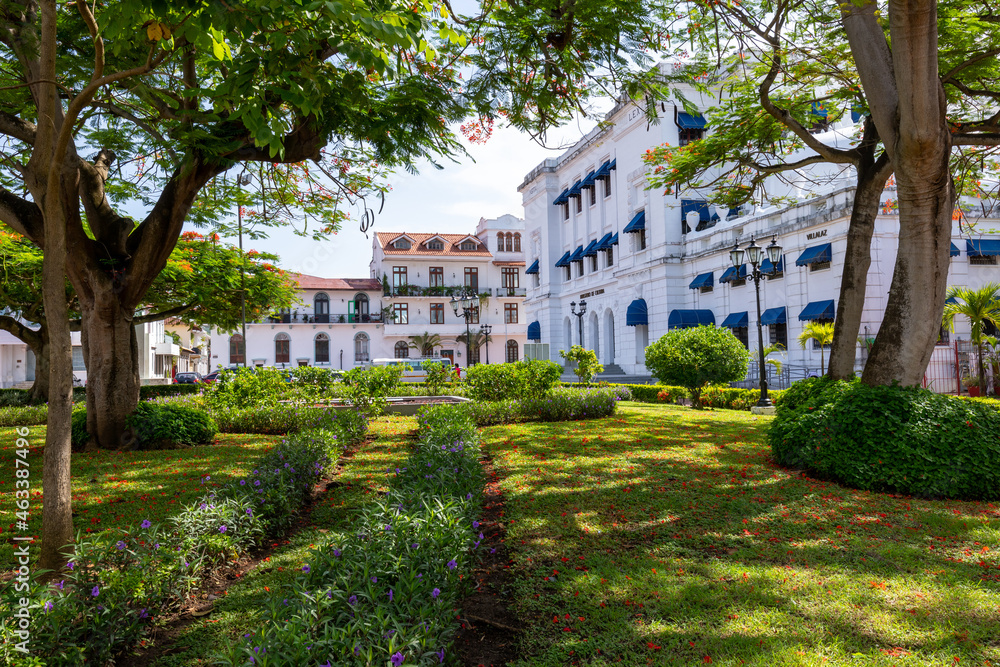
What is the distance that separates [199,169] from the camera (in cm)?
902

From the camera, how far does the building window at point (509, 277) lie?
1992 inches

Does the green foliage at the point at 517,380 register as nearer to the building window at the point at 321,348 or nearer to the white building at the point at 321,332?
the white building at the point at 321,332

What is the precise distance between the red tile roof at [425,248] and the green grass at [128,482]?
123 feet

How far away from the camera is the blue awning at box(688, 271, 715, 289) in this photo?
26953mm

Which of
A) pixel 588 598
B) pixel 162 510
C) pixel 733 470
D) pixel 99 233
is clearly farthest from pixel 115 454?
pixel 733 470

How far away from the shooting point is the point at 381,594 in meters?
3.08

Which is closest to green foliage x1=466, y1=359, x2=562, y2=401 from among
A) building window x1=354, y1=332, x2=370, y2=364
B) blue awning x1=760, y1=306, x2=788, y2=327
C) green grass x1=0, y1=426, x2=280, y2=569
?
green grass x1=0, y1=426, x2=280, y2=569

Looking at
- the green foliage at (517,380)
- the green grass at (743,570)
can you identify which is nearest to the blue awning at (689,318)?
the green foliage at (517,380)

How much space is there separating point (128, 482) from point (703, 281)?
80.2ft

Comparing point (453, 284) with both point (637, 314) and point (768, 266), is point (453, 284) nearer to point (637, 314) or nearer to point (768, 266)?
point (637, 314)

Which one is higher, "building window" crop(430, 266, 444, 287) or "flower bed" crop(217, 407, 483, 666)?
"building window" crop(430, 266, 444, 287)

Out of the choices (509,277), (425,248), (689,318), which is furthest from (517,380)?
(509,277)

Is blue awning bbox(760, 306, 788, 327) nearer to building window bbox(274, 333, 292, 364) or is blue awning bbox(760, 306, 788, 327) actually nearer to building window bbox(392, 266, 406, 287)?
building window bbox(392, 266, 406, 287)

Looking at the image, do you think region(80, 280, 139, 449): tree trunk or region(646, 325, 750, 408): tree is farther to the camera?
region(646, 325, 750, 408): tree
